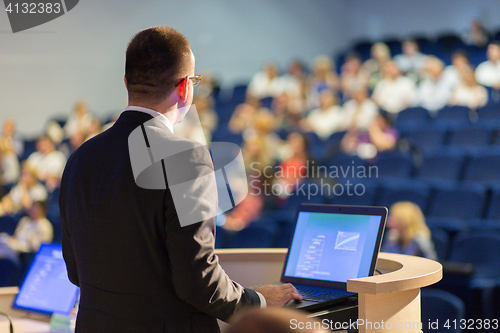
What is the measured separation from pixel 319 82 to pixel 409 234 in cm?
429

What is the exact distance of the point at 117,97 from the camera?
25.2 feet

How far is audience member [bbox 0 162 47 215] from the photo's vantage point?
5387 millimetres

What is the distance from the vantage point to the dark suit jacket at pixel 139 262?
2.98 ft

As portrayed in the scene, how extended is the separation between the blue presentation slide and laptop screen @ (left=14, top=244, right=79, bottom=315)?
2.37ft

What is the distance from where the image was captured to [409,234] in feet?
10.3

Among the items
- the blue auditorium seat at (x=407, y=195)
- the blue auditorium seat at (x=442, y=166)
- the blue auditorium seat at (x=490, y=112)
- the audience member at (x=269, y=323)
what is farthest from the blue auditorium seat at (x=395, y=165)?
the audience member at (x=269, y=323)

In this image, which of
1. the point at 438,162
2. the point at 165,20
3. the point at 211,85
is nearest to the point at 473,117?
the point at 438,162

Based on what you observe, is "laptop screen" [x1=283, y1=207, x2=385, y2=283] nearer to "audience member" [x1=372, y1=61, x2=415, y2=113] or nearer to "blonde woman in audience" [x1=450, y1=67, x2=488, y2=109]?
"blonde woman in audience" [x1=450, y1=67, x2=488, y2=109]

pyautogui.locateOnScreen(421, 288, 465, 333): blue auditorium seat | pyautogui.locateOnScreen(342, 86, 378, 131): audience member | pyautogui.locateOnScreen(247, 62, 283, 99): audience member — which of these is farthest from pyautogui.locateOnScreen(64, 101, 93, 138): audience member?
pyautogui.locateOnScreen(421, 288, 465, 333): blue auditorium seat

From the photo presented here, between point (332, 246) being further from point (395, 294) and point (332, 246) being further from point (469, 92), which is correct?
point (469, 92)

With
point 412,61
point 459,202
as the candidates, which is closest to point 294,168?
point 459,202

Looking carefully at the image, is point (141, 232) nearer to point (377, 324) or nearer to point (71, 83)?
point (377, 324)

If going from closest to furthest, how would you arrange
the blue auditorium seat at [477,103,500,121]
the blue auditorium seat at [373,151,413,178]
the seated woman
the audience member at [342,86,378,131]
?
1. the seated woman
2. the blue auditorium seat at [373,151,413,178]
3. the blue auditorium seat at [477,103,500,121]
4. the audience member at [342,86,378,131]

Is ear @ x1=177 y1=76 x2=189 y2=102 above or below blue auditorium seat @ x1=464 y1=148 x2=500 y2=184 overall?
above
